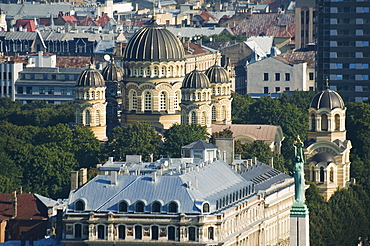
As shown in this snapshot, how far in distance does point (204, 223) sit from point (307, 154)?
6196 centimetres

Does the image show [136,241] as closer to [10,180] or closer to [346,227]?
[346,227]

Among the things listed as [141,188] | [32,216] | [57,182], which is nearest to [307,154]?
[57,182]

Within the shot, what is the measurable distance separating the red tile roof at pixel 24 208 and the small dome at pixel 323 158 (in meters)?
38.5

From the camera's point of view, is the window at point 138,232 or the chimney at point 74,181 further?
the chimney at point 74,181

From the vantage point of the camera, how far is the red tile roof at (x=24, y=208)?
161000 mm

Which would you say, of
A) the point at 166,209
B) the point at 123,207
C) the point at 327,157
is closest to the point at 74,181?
the point at 123,207

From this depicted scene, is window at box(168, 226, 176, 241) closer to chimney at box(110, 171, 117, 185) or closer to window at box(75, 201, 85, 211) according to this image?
window at box(75, 201, 85, 211)

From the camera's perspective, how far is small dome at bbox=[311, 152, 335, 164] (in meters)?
198

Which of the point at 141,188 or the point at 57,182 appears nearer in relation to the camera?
the point at 141,188

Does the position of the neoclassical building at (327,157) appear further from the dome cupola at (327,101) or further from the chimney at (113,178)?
the chimney at (113,178)

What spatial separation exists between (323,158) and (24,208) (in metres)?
42.4

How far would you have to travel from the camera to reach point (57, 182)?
185375 millimetres

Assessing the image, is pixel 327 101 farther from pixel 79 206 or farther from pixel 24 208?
pixel 79 206

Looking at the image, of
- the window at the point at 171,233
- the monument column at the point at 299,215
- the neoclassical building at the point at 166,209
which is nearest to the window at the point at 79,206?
the neoclassical building at the point at 166,209
